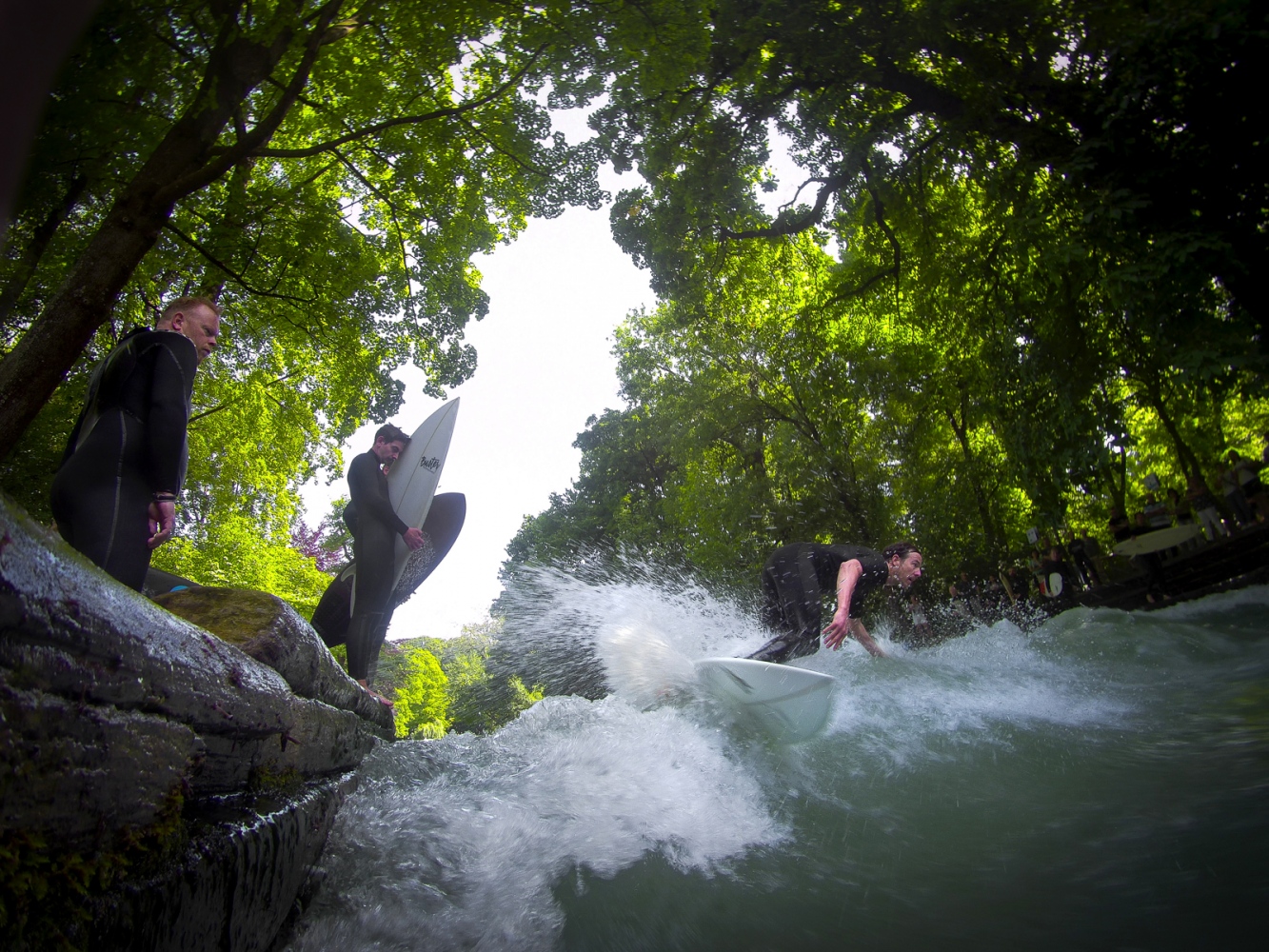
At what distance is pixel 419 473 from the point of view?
5.38 meters

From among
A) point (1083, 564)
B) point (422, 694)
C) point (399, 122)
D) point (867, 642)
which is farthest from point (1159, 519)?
point (422, 694)

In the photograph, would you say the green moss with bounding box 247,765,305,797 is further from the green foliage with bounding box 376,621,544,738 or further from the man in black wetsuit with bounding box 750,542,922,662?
the green foliage with bounding box 376,621,544,738

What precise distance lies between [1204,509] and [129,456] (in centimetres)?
1656

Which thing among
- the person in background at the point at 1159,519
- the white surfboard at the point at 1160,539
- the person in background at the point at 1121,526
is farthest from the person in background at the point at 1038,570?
the white surfboard at the point at 1160,539

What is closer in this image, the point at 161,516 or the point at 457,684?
the point at 161,516

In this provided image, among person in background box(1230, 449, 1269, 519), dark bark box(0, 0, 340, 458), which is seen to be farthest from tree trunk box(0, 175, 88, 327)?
person in background box(1230, 449, 1269, 519)

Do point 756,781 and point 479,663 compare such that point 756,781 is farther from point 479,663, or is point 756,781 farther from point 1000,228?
point 479,663

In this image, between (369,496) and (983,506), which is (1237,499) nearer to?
(983,506)

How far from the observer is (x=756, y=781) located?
140 inches

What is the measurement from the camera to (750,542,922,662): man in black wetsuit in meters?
5.95

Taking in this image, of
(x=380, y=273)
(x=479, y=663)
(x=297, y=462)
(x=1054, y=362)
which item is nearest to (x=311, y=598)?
(x=297, y=462)

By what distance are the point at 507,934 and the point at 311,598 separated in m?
15.7

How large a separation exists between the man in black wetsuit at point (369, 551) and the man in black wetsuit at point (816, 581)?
Answer: 10.4 ft

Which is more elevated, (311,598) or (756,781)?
(311,598)
